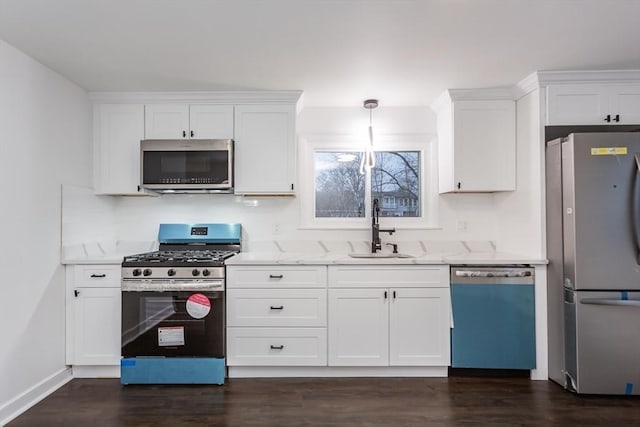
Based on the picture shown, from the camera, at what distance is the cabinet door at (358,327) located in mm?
2662

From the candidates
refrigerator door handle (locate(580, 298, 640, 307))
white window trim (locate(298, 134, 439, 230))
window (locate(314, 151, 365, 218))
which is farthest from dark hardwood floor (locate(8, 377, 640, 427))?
window (locate(314, 151, 365, 218))

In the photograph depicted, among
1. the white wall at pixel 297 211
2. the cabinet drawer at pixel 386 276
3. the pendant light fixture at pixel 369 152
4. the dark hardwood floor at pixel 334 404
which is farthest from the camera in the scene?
the white wall at pixel 297 211

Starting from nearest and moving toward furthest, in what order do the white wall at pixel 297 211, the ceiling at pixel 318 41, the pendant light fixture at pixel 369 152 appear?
the ceiling at pixel 318 41 → the pendant light fixture at pixel 369 152 → the white wall at pixel 297 211

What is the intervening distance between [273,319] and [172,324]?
723mm

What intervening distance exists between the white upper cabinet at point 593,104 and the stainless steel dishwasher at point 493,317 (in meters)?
1.19

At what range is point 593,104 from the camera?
105 inches

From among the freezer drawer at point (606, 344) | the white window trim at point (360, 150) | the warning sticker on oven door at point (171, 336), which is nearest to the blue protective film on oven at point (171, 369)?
the warning sticker on oven door at point (171, 336)

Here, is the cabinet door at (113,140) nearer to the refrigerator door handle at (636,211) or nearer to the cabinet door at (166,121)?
the cabinet door at (166,121)

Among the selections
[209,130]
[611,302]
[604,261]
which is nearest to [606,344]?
[611,302]

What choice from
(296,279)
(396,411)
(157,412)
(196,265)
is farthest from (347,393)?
(196,265)

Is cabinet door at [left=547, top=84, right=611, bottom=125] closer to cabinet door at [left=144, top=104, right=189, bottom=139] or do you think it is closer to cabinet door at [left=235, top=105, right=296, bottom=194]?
cabinet door at [left=235, top=105, right=296, bottom=194]

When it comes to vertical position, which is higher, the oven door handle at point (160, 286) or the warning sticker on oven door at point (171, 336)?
the oven door handle at point (160, 286)

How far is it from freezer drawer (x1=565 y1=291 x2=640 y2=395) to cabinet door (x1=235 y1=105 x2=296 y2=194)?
2305mm

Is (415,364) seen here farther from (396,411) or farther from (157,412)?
(157,412)
